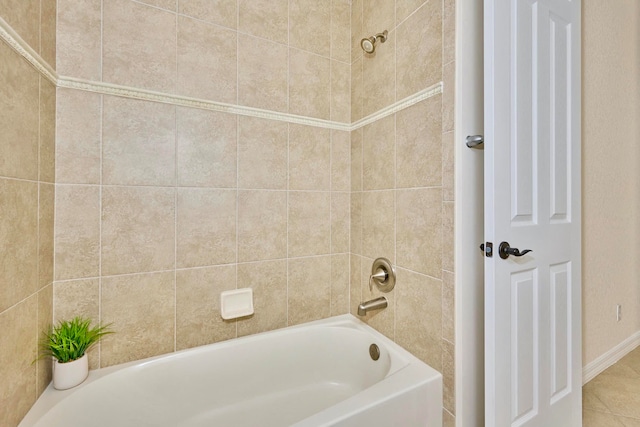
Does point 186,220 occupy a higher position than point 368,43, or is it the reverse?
point 368,43

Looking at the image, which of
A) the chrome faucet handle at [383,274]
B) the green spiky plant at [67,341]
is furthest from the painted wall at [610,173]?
the green spiky plant at [67,341]

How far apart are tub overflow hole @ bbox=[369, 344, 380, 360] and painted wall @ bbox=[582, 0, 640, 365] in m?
1.31

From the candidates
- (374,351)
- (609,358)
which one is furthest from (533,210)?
(609,358)

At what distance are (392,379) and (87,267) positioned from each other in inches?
53.6

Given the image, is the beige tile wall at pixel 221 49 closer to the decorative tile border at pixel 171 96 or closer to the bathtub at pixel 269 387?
the decorative tile border at pixel 171 96

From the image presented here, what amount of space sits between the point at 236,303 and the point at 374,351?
763 millimetres

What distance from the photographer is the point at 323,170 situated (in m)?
1.72

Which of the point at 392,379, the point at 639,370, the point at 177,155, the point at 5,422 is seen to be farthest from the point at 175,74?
the point at 639,370

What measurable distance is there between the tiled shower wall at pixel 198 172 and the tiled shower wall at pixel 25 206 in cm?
8

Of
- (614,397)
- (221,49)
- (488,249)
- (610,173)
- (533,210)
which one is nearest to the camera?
(488,249)

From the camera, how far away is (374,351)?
1.46 meters

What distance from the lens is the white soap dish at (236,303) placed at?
144cm

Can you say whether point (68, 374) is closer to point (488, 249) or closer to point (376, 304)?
point (376, 304)

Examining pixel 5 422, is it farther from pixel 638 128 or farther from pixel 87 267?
pixel 638 128
